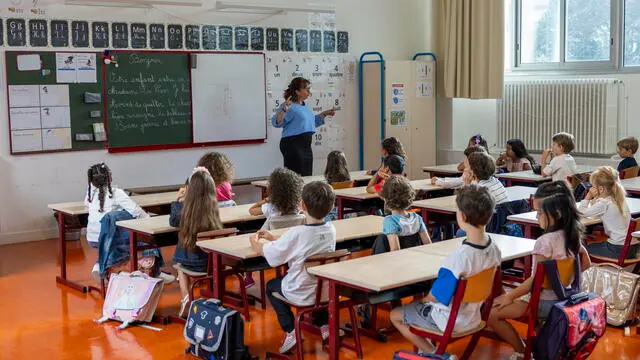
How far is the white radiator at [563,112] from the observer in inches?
Answer: 365

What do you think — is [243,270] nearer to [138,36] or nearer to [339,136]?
[138,36]

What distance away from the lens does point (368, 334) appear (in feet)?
15.9

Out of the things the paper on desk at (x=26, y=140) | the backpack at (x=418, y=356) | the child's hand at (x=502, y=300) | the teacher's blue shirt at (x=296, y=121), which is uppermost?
the teacher's blue shirt at (x=296, y=121)

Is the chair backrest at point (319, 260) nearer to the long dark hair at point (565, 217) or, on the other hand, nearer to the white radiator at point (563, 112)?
the long dark hair at point (565, 217)

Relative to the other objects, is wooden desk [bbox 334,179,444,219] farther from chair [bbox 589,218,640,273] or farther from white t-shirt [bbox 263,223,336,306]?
white t-shirt [bbox 263,223,336,306]

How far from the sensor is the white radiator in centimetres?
927

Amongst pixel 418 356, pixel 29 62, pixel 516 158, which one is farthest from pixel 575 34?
pixel 418 356

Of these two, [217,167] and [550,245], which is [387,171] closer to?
[217,167]

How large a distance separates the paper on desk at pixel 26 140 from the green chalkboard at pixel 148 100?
2.32ft

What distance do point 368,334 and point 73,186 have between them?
4.58m

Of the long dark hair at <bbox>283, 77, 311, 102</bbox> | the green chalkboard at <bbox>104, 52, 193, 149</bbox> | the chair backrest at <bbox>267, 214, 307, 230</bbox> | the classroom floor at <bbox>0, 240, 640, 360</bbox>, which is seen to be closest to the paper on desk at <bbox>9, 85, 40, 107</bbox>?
the green chalkboard at <bbox>104, 52, 193, 149</bbox>

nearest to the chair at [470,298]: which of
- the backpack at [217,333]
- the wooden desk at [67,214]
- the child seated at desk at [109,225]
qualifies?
the backpack at [217,333]

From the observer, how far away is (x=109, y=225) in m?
5.83

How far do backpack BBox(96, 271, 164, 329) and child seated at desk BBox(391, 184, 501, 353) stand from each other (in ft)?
6.43
